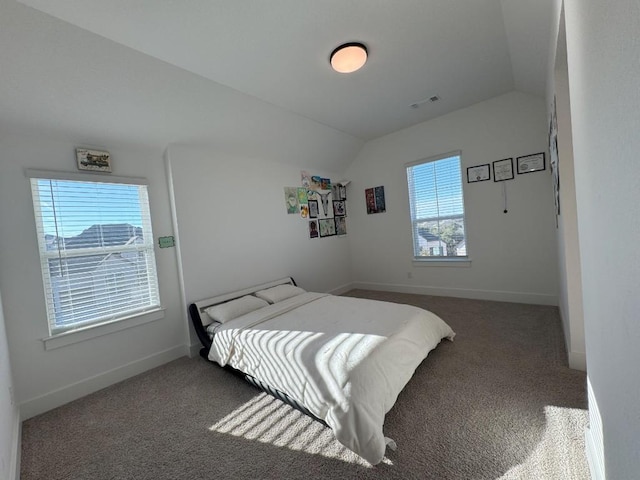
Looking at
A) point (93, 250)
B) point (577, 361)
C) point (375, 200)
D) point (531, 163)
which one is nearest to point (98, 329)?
point (93, 250)

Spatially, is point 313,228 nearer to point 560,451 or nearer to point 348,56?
point 348,56

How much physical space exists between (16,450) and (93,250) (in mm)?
1506

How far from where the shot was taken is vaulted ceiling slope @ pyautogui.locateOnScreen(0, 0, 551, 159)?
179 cm

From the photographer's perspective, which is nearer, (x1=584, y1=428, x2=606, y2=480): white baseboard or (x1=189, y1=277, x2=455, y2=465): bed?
(x1=584, y1=428, x2=606, y2=480): white baseboard

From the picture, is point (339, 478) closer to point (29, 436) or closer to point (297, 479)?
point (297, 479)

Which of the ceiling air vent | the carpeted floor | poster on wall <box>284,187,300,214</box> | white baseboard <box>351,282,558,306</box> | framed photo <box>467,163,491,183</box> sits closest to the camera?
the carpeted floor

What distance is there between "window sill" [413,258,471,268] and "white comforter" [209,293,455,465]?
1783 mm

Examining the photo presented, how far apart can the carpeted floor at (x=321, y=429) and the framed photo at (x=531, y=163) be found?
216cm

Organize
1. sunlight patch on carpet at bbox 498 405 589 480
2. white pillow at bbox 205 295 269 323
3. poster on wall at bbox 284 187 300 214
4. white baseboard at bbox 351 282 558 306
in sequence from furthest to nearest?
poster on wall at bbox 284 187 300 214 < white baseboard at bbox 351 282 558 306 < white pillow at bbox 205 295 269 323 < sunlight patch on carpet at bbox 498 405 589 480

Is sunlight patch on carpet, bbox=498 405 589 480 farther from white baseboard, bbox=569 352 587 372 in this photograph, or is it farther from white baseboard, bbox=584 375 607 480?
white baseboard, bbox=569 352 587 372

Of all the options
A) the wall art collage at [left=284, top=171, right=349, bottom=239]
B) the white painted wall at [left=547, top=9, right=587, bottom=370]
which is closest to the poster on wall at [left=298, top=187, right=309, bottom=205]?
the wall art collage at [left=284, top=171, right=349, bottom=239]

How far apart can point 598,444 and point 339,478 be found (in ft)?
3.88

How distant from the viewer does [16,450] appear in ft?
5.52

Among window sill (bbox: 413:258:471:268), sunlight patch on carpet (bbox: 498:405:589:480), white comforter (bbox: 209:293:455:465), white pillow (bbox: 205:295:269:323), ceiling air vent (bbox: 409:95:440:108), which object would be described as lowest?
sunlight patch on carpet (bbox: 498:405:589:480)
